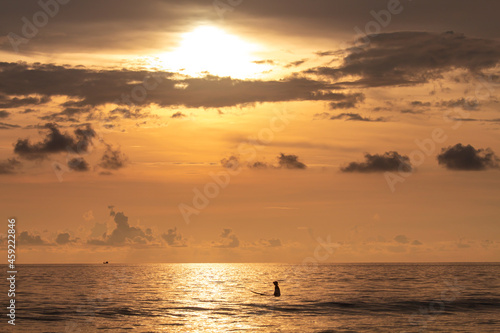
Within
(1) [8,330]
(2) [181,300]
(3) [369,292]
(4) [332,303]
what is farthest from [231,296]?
(1) [8,330]

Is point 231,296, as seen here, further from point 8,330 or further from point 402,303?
point 8,330

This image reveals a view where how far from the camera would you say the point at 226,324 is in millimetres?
62094

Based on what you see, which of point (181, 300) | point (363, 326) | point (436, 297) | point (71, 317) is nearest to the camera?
point (363, 326)

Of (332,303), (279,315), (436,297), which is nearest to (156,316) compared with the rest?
(279,315)

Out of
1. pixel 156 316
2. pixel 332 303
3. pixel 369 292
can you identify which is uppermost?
pixel 369 292

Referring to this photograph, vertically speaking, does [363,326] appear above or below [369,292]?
below

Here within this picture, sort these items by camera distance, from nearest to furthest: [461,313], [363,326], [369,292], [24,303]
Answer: [363,326], [461,313], [24,303], [369,292]

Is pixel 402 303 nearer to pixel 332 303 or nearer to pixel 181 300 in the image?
pixel 332 303

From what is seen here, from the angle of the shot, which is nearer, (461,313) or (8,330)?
(8,330)

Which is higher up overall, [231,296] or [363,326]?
[231,296]

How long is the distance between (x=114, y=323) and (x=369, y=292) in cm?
5776

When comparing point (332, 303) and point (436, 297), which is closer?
point (332, 303)

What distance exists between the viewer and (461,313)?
71.5 m

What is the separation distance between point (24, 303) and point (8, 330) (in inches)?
1036
